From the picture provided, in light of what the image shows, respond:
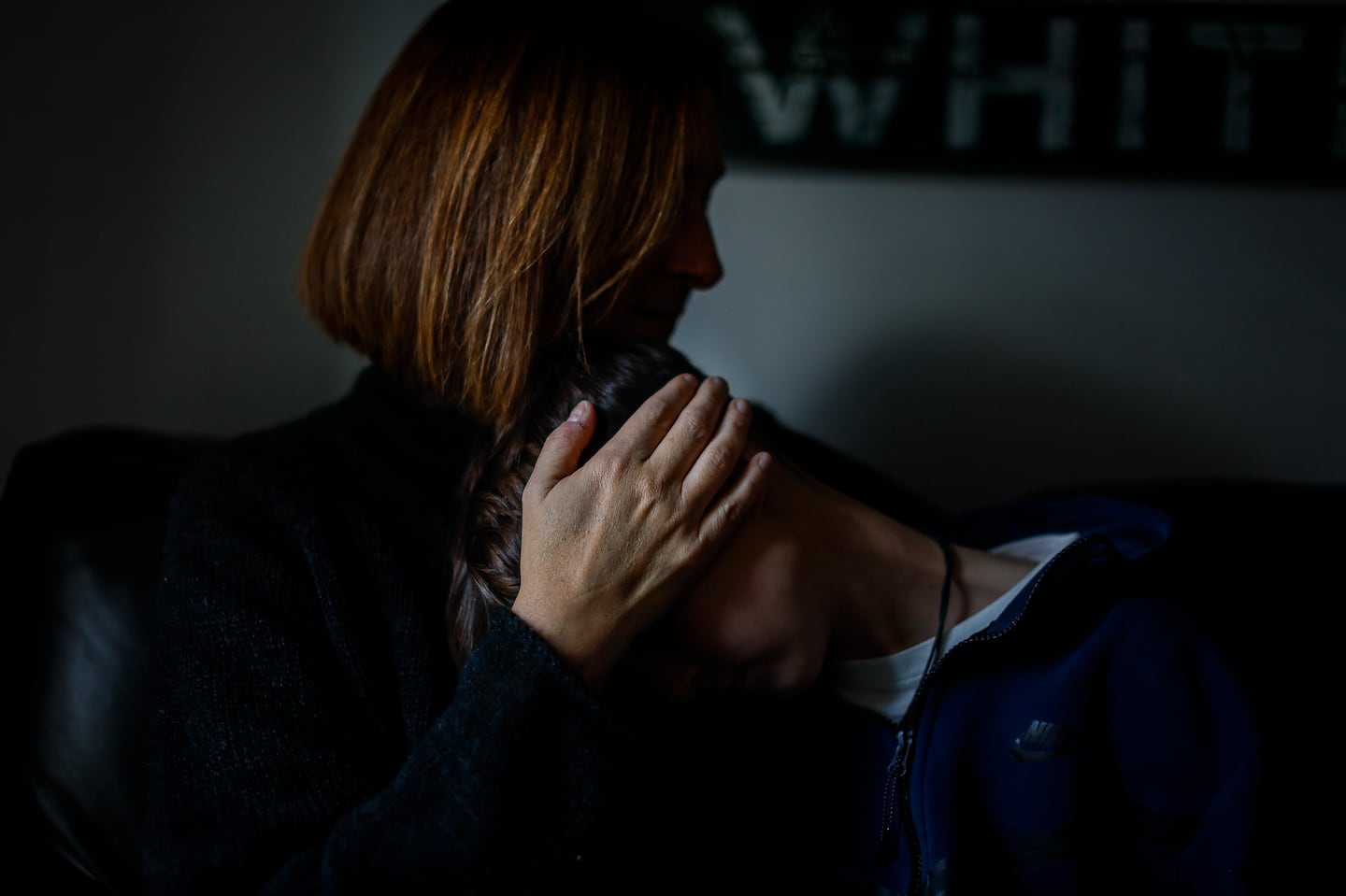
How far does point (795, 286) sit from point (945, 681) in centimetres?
80

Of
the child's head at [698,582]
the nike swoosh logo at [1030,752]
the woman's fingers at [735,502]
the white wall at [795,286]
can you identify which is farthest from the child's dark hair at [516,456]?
the white wall at [795,286]

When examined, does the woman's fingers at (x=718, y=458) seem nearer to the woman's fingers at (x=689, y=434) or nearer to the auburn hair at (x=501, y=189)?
the woman's fingers at (x=689, y=434)

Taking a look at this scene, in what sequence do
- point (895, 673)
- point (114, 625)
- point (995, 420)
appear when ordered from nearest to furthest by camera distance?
point (895, 673), point (114, 625), point (995, 420)

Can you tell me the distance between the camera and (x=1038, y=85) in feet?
4.56

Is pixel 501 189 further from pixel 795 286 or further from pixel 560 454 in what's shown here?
pixel 795 286

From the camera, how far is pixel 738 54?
1387mm

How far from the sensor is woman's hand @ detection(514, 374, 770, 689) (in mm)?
688

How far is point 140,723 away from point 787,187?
1152 mm

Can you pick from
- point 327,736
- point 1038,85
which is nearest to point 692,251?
point 327,736

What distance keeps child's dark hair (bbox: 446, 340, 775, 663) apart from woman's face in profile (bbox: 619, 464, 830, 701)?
0.14 meters

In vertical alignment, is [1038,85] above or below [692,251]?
above

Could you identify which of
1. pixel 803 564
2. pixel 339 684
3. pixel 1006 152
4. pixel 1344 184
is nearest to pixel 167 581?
pixel 339 684

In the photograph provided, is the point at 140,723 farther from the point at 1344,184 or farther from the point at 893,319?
the point at 1344,184

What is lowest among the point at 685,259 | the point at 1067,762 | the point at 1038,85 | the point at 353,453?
the point at 1067,762
